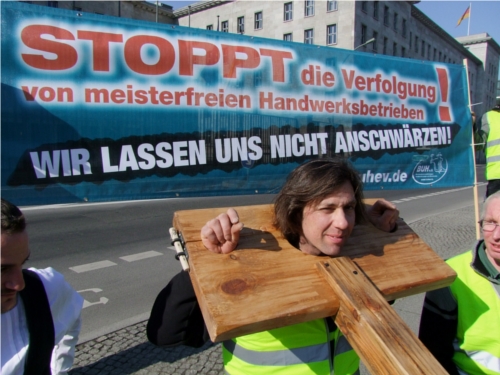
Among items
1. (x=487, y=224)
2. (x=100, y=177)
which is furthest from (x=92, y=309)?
(x=487, y=224)

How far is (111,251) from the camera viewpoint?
648 cm

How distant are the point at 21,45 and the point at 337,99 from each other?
7.32 ft

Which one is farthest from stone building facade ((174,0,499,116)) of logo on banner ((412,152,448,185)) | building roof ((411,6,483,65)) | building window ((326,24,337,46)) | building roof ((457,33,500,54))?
logo on banner ((412,152,448,185))

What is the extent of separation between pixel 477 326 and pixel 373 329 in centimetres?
70

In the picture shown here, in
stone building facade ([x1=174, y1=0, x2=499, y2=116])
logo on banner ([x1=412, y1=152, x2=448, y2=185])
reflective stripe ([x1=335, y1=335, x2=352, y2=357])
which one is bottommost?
reflective stripe ([x1=335, y1=335, x2=352, y2=357])

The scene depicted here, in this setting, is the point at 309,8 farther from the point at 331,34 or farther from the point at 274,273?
the point at 274,273

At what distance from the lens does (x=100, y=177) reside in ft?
8.09

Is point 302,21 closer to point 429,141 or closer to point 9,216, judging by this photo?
point 429,141

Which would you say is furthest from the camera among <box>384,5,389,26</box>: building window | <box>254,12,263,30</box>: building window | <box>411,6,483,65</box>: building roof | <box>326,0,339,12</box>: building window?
<box>411,6,483,65</box>: building roof

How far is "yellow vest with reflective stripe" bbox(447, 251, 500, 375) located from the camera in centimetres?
160

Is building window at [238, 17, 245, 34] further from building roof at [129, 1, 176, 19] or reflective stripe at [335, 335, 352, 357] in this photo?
reflective stripe at [335, 335, 352, 357]

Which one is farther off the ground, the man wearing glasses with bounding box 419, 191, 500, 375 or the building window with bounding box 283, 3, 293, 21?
the building window with bounding box 283, 3, 293, 21

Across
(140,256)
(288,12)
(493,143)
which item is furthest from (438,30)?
(140,256)

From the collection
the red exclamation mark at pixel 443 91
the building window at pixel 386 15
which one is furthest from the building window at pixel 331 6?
the red exclamation mark at pixel 443 91
